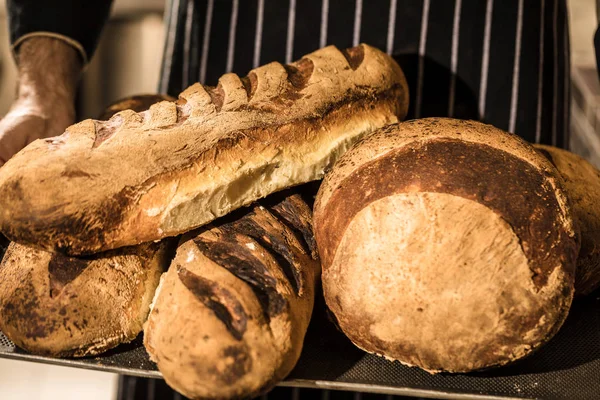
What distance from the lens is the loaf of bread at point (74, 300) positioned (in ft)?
1.98

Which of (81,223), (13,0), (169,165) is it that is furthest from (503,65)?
(13,0)

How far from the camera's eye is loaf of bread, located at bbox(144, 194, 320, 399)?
0.52 m

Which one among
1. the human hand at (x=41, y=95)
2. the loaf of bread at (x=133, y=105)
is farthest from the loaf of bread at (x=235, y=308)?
the human hand at (x=41, y=95)

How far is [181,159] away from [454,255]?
32 centimetres

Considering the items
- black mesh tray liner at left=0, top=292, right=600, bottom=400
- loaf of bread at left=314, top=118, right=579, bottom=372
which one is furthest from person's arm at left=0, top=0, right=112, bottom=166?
loaf of bread at left=314, top=118, right=579, bottom=372

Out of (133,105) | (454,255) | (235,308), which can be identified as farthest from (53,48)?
(454,255)

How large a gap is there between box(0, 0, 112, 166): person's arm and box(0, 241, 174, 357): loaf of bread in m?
0.44

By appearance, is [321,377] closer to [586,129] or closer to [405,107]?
[405,107]

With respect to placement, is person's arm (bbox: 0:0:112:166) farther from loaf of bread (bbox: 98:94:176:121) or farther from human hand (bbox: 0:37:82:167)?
loaf of bread (bbox: 98:94:176:121)

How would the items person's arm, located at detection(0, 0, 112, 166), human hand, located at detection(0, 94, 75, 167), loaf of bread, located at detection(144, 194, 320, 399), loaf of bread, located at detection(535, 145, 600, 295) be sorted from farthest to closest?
1. person's arm, located at detection(0, 0, 112, 166)
2. human hand, located at detection(0, 94, 75, 167)
3. loaf of bread, located at detection(535, 145, 600, 295)
4. loaf of bread, located at detection(144, 194, 320, 399)

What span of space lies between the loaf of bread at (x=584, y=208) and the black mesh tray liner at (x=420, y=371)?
67 mm

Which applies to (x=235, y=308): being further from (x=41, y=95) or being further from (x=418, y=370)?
(x=41, y=95)

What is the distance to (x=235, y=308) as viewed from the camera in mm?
551

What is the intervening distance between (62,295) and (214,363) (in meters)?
0.22
